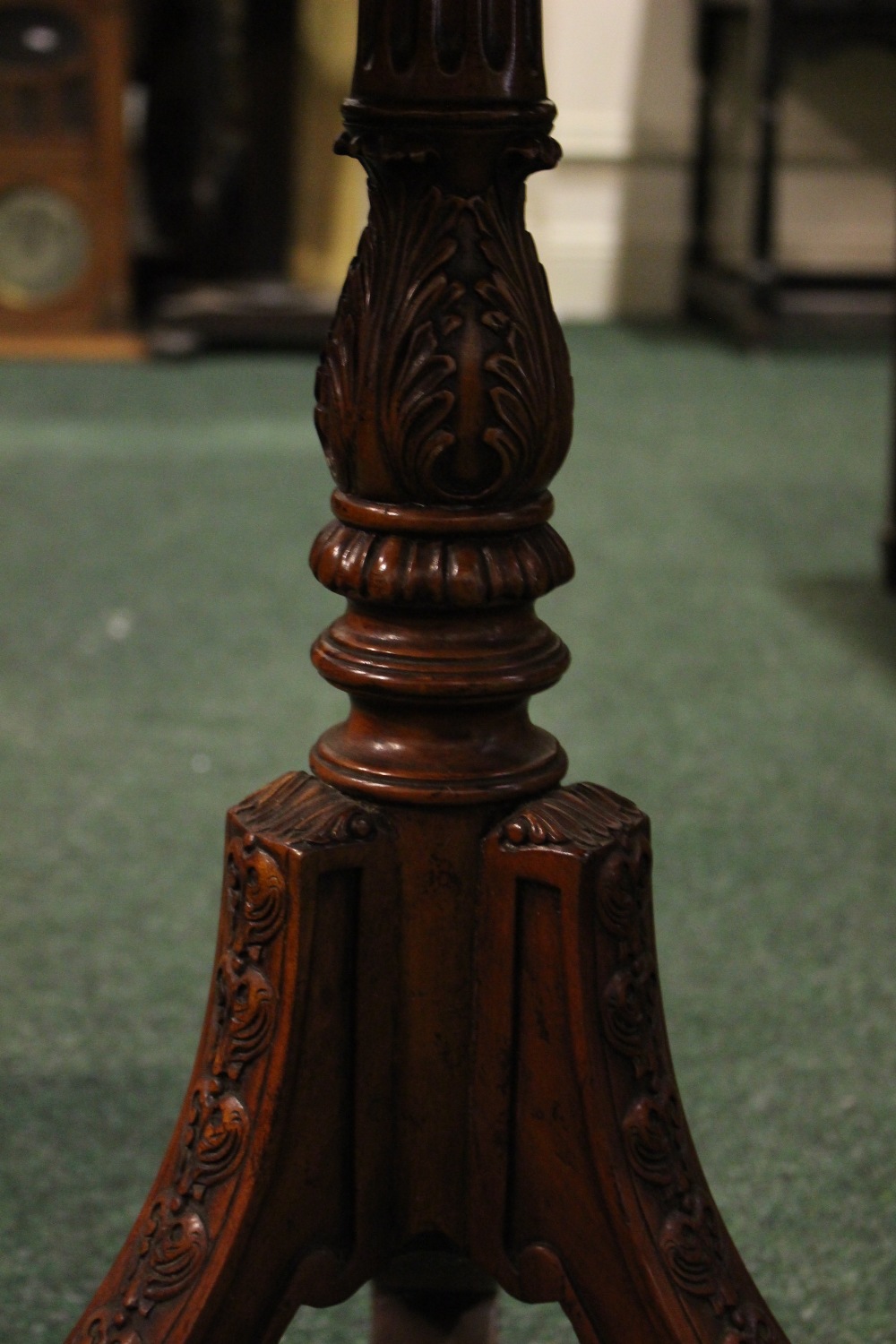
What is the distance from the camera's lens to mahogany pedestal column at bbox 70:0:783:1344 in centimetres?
43

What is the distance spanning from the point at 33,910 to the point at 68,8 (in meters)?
1.95

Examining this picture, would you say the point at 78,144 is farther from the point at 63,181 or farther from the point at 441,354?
the point at 441,354

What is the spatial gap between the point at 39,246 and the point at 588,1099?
2.41m

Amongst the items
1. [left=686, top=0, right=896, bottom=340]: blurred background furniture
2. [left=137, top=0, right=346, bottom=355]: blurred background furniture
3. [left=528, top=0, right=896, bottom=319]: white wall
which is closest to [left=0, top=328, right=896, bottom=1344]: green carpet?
[left=137, top=0, right=346, bottom=355]: blurred background furniture

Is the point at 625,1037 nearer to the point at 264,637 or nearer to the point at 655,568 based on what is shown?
the point at 264,637

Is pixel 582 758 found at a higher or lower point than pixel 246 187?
lower

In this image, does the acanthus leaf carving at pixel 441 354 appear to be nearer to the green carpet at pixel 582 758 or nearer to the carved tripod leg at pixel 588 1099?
the carved tripod leg at pixel 588 1099

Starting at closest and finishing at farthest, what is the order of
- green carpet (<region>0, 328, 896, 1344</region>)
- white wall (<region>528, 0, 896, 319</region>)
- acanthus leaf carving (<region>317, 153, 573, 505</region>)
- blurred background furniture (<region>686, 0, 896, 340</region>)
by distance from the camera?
acanthus leaf carving (<region>317, 153, 573, 505</region>), green carpet (<region>0, 328, 896, 1344</region>), blurred background furniture (<region>686, 0, 896, 340</region>), white wall (<region>528, 0, 896, 319</region>)

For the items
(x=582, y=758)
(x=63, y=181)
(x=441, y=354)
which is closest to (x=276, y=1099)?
(x=441, y=354)

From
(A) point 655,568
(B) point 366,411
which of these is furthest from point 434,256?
(A) point 655,568

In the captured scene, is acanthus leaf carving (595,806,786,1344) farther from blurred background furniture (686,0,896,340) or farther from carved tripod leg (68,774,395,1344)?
blurred background furniture (686,0,896,340)

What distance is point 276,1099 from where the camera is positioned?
450 mm

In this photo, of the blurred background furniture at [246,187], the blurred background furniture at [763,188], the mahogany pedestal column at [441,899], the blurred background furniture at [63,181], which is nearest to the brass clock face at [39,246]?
the blurred background furniture at [63,181]

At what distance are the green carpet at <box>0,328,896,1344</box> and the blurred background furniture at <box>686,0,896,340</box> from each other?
453 millimetres
